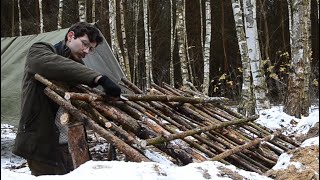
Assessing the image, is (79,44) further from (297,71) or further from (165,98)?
(297,71)

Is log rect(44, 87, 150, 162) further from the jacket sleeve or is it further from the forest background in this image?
the forest background

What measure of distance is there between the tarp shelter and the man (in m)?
2.05

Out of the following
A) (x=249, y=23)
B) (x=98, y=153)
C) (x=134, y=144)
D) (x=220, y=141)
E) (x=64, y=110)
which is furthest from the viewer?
(x=249, y=23)

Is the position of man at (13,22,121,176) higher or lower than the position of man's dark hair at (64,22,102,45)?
lower

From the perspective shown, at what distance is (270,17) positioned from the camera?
18.9 m

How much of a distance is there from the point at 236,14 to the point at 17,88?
4.34 meters

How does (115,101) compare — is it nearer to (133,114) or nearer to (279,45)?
(133,114)

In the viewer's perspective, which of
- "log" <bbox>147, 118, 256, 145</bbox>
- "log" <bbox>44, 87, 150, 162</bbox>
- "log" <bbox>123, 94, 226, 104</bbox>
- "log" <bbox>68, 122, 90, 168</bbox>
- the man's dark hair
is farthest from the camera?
"log" <bbox>123, 94, 226, 104</bbox>

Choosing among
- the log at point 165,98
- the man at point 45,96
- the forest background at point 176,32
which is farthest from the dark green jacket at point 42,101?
the forest background at point 176,32

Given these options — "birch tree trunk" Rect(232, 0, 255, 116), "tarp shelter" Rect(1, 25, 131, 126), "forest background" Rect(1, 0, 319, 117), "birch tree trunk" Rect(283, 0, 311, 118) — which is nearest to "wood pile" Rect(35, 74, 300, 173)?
"tarp shelter" Rect(1, 25, 131, 126)

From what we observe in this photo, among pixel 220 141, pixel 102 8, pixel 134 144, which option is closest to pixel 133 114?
pixel 134 144

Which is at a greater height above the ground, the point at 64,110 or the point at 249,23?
the point at 249,23

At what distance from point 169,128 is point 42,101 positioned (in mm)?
986

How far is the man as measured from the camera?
323 centimetres
